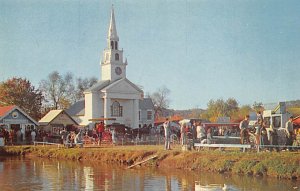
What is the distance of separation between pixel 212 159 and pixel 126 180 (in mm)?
4749

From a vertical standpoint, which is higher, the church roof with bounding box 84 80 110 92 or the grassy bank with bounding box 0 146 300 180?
the church roof with bounding box 84 80 110 92

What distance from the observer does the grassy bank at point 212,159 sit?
20.7 metres

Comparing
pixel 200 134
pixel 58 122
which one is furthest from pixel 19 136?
pixel 200 134

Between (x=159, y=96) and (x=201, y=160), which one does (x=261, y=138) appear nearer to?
(x=201, y=160)

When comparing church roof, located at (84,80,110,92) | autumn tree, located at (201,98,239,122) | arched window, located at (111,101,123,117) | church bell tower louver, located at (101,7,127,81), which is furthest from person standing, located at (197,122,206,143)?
autumn tree, located at (201,98,239,122)

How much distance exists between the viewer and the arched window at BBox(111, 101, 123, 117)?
73562 millimetres

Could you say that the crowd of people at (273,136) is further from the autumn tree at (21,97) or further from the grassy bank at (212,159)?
the autumn tree at (21,97)

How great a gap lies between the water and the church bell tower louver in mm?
50816

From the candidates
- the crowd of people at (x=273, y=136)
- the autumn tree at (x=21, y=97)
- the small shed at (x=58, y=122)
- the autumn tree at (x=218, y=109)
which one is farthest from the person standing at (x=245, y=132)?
the autumn tree at (x=218, y=109)

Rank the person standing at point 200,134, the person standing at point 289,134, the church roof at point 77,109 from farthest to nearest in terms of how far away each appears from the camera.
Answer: the church roof at point 77,109 < the person standing at point 200,134 < the person standing at point 289,134

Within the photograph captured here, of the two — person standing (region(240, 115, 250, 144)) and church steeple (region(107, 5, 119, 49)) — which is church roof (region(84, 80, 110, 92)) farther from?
person standing (region(240, 115, 250, 144))

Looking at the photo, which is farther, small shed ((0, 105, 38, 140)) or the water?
small shed ((0, 105, 38, 140))

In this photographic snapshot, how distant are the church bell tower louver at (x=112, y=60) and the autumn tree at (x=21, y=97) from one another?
12.4m

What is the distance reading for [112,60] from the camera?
3078 inches
